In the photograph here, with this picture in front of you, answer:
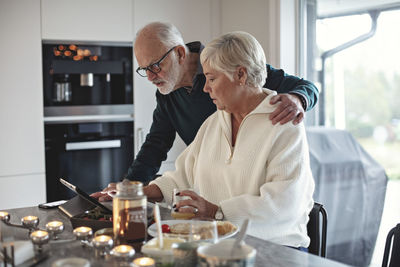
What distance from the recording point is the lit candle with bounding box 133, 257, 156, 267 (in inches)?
47.0

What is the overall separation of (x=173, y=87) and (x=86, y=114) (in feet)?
5.06

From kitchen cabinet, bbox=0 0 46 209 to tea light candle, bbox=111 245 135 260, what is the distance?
2396 mm

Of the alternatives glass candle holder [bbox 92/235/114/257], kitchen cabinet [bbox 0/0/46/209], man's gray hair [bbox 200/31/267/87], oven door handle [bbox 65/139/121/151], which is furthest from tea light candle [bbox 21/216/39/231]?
oven door handle [bbox 65/139/121/151]

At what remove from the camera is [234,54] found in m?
1.81

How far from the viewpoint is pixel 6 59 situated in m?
3.45

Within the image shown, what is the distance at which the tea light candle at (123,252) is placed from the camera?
1.29 m

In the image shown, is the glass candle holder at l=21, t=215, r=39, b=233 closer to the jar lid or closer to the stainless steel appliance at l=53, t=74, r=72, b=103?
the jar lid

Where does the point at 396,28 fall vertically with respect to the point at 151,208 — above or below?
above

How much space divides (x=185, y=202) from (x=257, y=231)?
243mm

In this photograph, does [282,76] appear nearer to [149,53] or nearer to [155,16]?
[149,53]

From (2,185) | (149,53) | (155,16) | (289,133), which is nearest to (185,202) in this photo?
(289,133)

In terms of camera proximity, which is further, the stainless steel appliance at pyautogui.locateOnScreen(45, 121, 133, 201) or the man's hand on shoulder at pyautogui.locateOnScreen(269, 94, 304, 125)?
the stainless steel appliance at pyautogui.locateOnScreen(45, 121, 133, 201)

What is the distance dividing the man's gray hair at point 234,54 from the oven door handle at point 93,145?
2.07m

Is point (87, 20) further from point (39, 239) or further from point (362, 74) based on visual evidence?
point (39, 239)
